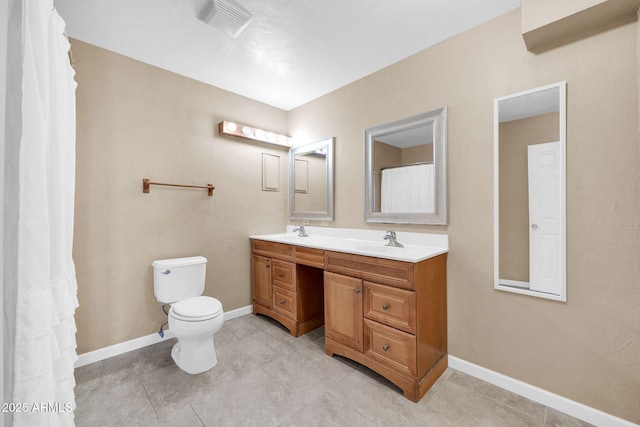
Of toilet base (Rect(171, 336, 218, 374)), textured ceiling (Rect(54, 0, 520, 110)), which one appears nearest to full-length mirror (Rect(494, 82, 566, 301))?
textured ceiling (Rect(54, 0, 520, 110))

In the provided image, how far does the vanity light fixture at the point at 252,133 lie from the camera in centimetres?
267

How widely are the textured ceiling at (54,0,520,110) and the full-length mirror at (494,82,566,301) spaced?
68cm

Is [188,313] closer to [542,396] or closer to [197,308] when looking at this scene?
[197,308]

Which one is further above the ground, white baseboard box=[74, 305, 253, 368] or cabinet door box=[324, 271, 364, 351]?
cabinet door box=[324, 271, 364, 351]

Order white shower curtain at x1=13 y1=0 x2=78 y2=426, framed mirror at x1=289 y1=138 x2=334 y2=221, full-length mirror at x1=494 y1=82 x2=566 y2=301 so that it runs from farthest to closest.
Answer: framed mirror at x1=289 y1=138 x2=334 y2=221, full-length mirror at x1=494 y1=82 x2=566 y2=301, white shower curtain at x1=13 y1=0 x2=78 y2=426

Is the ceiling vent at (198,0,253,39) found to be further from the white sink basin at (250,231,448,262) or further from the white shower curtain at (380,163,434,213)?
the white sink basin at (250,231,448,262)

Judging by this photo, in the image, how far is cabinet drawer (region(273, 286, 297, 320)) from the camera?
95.4 inches

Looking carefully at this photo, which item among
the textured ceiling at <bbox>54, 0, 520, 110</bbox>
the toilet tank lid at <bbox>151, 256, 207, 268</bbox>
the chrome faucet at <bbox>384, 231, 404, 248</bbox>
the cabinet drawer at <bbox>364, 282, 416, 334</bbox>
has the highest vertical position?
the textured ceiling at <bbox>54, 0, 520, 110</bbox>

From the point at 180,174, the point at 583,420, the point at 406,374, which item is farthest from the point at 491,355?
A: the point at 180,174

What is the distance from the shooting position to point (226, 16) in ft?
5.63

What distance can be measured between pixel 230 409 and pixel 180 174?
194 centimetres

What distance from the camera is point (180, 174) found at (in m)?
2.48

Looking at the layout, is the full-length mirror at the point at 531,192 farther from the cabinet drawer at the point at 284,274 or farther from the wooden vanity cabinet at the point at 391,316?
the cabinet drawer at the point at 284,274

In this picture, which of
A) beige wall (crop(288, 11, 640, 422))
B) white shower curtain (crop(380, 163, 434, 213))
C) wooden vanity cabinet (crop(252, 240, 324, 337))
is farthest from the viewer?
wooden vanity cabinet (crop(252, 240, 324, 337))
